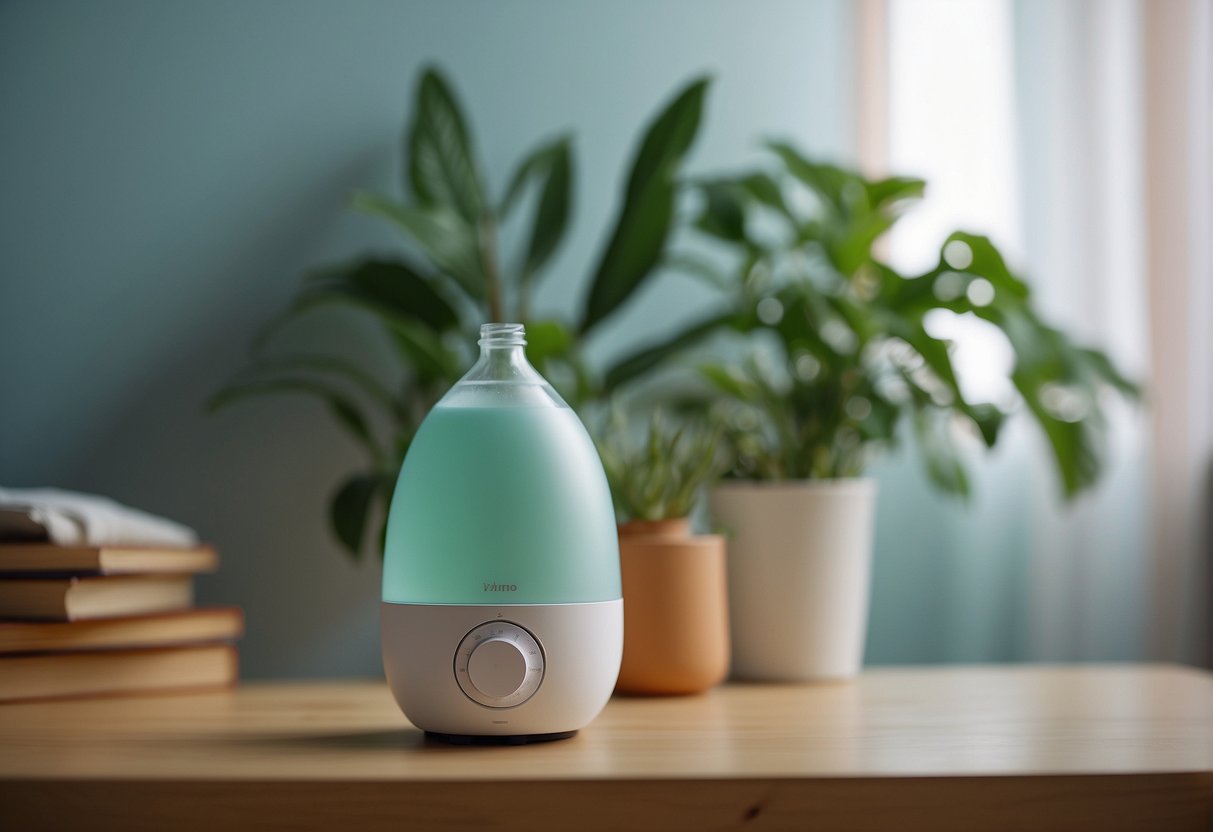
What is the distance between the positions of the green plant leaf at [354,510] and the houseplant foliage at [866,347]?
31cm

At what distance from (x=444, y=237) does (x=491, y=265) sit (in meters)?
0.11

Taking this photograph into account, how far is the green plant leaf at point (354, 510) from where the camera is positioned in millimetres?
995

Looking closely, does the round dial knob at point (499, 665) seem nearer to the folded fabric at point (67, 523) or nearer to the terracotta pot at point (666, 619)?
the terracotta pot at point (666, 619)

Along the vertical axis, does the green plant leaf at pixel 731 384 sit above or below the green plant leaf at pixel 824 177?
below

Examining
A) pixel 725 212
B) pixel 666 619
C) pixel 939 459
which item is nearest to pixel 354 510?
pixel 666 619

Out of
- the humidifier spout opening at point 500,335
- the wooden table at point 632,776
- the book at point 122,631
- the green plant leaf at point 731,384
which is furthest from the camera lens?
the green plant leaf at point 731,384

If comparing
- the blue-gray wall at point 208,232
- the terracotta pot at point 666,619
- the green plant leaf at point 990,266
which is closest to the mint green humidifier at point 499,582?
the terracotta pot at point 666,619

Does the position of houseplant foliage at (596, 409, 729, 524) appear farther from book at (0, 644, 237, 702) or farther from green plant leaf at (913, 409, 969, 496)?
book at (0, 644, 237, 702)

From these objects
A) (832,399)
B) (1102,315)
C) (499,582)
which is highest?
(1102,315)

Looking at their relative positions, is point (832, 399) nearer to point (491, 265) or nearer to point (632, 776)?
point (491, 265)

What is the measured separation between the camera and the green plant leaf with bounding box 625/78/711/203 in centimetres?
104

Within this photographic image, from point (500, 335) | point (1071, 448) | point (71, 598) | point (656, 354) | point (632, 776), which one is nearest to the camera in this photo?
point (632, 776)

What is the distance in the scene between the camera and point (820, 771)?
58 cm

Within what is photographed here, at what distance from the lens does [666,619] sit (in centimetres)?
87
